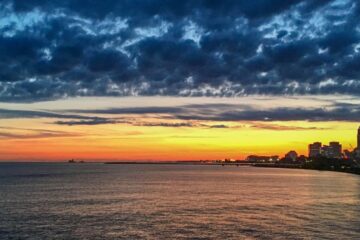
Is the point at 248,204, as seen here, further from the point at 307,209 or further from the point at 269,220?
the point at 269,220

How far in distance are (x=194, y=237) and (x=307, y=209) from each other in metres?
33.8

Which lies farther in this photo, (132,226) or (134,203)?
(134,203)

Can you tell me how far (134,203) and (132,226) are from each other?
2888cm

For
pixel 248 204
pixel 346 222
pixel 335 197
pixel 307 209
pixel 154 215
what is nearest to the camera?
pixel 346 222

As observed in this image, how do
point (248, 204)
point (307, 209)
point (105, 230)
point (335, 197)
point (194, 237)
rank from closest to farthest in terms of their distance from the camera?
1. point (194, 237)
2. point (105, 230)
3. point (307, 209)
4. point (248, 204)
5. point (335, 197)

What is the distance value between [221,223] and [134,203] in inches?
1176

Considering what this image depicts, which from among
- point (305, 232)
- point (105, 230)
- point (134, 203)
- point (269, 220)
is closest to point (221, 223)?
point (269, 220)

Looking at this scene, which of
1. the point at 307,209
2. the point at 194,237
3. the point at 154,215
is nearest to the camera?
the point at 194,237

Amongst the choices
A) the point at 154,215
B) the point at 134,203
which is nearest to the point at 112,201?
the point at 134,203

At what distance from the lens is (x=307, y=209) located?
268 ft

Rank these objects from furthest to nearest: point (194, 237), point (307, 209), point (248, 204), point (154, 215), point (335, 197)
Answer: point (335, 197), point (248, 204), point (307, 209), point (154, 215), point (194, 237)

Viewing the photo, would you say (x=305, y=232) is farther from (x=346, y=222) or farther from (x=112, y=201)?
(x=112, y=201)

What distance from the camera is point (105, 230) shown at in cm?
5959

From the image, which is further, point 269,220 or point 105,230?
point 269,220
